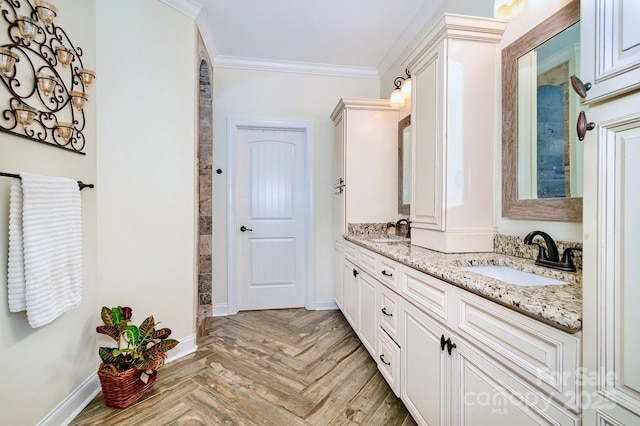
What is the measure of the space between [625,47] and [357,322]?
2.12 metres

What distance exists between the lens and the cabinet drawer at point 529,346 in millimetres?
678

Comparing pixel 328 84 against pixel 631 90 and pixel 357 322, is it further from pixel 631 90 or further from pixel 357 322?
pixel 631 90

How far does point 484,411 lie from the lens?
0.93m

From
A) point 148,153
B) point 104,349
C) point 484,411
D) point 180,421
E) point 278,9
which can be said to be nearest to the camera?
point 484,411

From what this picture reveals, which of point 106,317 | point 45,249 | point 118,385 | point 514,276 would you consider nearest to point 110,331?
point 106,317

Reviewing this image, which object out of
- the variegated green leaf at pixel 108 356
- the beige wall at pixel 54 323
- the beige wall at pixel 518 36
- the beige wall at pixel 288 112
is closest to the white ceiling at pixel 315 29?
the beige wall at pixel 288 112

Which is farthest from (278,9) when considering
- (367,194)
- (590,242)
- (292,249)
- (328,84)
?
(590,242)

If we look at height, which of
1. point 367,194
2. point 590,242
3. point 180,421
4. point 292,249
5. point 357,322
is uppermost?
point 367,194

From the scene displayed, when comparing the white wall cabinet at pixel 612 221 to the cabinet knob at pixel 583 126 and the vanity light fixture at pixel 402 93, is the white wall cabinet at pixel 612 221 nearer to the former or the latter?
the cabinet knob at pixel 583 126

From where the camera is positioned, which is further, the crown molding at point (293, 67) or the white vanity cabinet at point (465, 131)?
the crown molding at point (293, 67)

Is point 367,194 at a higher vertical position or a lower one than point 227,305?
higher

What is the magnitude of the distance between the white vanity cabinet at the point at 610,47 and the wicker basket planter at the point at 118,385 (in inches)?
91.5

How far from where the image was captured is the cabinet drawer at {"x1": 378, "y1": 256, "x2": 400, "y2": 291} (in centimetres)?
157

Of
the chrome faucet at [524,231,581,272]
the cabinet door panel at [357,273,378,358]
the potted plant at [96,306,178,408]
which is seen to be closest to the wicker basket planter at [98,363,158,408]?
the potted plant at [96,306,178,408]
